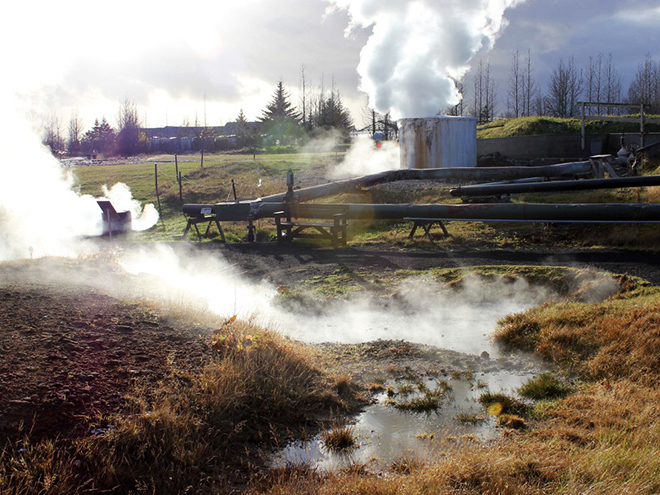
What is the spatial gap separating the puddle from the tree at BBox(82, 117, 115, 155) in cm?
6353

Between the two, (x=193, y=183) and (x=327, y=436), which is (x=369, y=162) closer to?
(x=193, y=183)

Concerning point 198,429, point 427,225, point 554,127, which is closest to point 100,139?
point 554,127

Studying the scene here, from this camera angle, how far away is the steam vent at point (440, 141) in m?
23.8

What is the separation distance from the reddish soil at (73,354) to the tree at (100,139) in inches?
2401

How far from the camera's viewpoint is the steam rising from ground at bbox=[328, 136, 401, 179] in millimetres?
27969

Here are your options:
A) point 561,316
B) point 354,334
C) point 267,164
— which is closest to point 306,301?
point 354,334

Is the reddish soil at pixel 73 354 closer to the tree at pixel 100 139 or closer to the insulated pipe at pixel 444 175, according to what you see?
the insulated pipe at pixel 444 175

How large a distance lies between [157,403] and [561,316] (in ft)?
16.2

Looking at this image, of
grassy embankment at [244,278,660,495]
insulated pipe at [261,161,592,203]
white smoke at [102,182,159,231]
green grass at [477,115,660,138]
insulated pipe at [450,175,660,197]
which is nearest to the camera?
grassy embankment at [244,278,660,495]

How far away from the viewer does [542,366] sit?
23.0 ft

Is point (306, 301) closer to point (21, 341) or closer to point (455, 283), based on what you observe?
point (455, 283)

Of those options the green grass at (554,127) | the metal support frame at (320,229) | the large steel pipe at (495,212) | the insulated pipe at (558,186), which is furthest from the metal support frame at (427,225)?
the green grass at (554,127)

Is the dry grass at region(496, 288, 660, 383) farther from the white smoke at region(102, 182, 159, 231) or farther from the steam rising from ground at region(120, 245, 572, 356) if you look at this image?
the white smoke at region(102, 182, 159, 231)

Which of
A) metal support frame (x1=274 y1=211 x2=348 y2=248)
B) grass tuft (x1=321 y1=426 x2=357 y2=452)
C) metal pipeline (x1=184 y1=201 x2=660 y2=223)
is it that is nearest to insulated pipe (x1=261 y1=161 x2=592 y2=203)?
metal pipeline (x1=184 y1=201 x2=660 y2=223)
